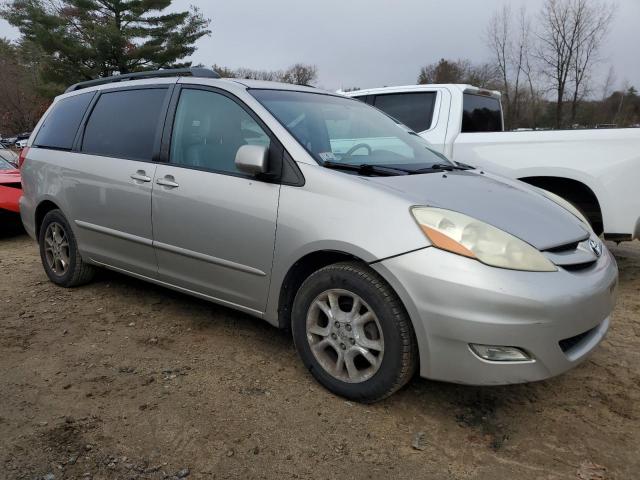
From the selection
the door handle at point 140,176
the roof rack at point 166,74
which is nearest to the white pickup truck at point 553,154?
the roof rack at point 166,74

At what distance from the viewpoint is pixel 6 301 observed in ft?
14.5

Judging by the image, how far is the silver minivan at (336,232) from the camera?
2373 millimetres

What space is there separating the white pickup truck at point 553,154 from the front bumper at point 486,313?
7.71 feet

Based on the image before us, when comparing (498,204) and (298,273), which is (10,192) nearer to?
(298,273)

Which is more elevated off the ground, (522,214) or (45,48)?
(45,48)

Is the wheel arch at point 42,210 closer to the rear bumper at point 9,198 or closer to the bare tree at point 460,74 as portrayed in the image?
the rear bumper at point 9,198

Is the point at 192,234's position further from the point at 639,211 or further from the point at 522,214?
the point at 639,211

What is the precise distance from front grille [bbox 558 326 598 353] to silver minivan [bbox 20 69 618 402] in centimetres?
2

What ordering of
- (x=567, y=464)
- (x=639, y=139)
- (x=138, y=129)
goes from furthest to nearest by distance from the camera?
(x=639, y=139) < (x=138, y=129) < (x=567, y=464)

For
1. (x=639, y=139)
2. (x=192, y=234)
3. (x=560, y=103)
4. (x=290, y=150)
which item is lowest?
(x=192, y=234)

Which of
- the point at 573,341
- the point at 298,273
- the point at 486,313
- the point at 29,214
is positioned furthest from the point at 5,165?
the point at 573,341

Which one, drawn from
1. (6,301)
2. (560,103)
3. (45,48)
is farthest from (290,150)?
(45,48)

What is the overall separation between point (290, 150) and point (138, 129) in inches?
57.6

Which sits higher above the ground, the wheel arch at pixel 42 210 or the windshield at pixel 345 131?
the windshield at pixel 345 131
